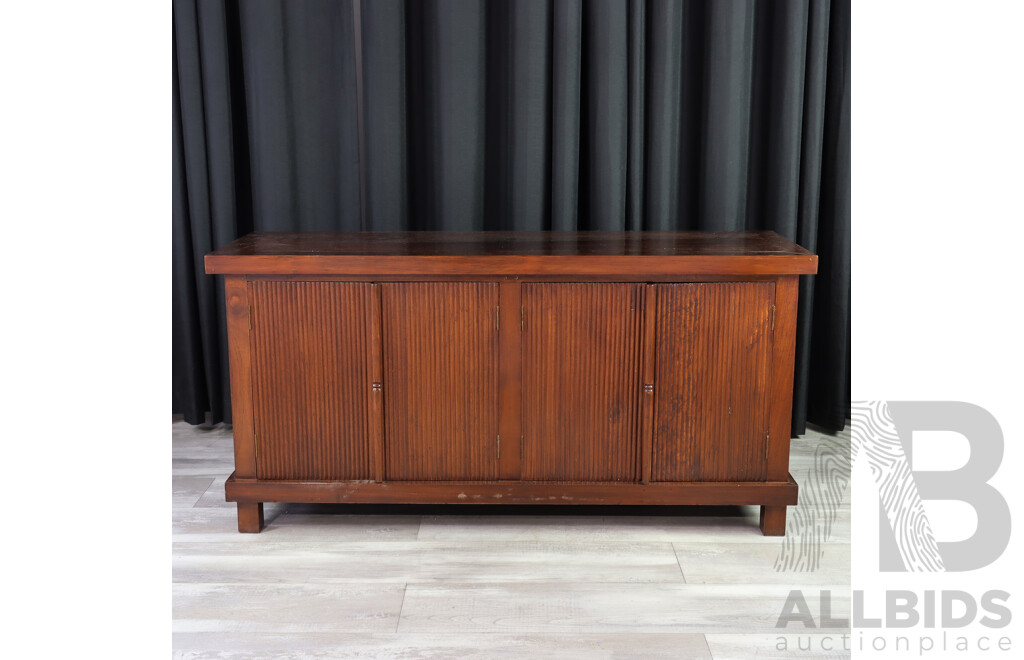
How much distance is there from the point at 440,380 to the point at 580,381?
0.31 m

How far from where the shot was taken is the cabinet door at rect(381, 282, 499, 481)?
6.21 feet

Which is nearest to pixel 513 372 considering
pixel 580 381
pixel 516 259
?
pixel 580 381

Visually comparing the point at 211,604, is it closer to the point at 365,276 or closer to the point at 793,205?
the point at 365,276

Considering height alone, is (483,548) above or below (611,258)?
below

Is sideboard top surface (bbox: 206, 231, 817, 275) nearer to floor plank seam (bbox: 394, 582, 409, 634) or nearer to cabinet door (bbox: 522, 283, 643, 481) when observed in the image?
cabinet door (bbox: 522, 283, 643, 481)

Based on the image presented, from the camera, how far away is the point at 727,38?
2.35 metres

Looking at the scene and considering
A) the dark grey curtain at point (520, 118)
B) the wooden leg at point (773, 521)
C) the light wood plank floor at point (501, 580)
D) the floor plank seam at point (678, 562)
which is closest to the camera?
the light wood plank floor at point (501, 580)

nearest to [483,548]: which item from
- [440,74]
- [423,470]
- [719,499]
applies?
[423,470]

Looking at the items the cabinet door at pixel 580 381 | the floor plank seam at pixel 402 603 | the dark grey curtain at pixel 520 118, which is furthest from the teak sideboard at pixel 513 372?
the dark grey curtain at pixel 520 118

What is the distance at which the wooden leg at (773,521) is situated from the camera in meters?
1.99

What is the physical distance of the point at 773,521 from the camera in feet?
6.54

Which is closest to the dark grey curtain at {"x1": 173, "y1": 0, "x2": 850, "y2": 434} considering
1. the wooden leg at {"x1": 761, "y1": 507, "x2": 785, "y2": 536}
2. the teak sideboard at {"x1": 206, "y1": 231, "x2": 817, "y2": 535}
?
the teak sideboard at {"x1": 206, "y1": 231, "x2": 817, "y2": 535}

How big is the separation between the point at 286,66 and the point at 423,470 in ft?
3.99

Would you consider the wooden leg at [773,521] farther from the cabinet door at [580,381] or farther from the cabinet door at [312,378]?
the cabinet door at [312,378]
